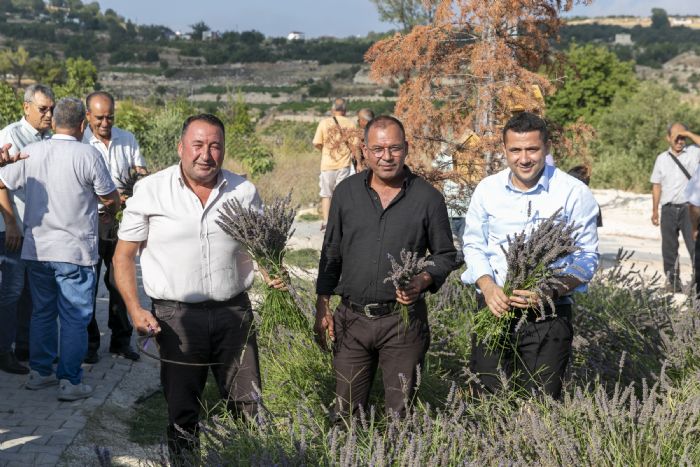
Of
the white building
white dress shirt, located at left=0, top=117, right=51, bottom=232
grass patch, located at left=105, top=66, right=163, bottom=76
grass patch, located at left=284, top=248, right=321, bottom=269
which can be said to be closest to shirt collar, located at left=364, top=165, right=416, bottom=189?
white dress shirt, located at left=0, top=117, right=51, bottom=232

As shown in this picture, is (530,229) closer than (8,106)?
Yes

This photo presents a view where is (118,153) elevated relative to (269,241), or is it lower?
elevated

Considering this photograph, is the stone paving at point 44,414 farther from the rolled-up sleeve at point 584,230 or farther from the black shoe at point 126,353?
the rolled-up sleeve at point 584,230

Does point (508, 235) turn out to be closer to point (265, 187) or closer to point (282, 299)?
point (282, 299)

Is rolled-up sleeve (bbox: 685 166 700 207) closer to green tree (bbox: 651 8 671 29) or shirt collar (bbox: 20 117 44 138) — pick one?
shirt collar (bbox: 20 117 44 138)

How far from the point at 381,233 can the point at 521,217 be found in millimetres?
719

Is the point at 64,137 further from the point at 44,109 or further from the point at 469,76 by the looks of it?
the point at 469,76

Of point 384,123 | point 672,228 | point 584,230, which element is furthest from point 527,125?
point 672,228

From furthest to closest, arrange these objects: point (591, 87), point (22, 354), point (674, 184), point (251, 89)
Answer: point (251, 89) < point (591, 87) < point (674, 184) < point (22, 354)

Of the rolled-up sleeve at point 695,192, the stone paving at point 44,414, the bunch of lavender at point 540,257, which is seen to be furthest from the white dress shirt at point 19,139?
Result: the rolled-up sleeve at point 695,192

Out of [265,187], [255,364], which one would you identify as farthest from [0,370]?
[265,187]

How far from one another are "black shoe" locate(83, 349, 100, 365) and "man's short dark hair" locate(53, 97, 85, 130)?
191 cm

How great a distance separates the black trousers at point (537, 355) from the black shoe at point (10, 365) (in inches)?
148

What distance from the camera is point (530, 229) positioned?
14.1 ft
